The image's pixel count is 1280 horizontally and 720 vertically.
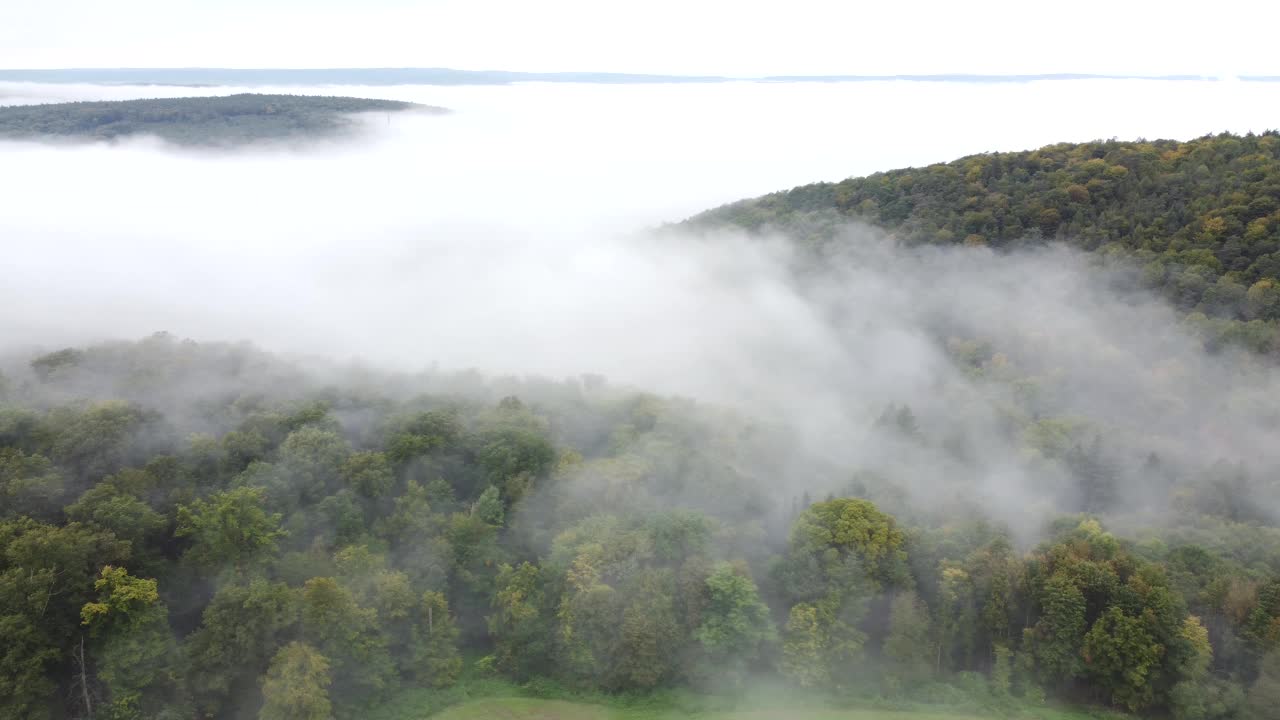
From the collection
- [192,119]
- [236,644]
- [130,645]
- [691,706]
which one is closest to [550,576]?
[691,706]

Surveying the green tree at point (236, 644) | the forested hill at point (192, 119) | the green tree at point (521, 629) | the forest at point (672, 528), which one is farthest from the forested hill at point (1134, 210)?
the forested hill at point (192, 119)

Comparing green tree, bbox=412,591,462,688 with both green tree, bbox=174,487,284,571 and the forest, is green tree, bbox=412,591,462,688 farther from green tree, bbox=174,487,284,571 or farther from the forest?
green tree, bbox=174,487,284,571

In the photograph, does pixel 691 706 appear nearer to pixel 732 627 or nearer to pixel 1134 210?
pixel 732 627

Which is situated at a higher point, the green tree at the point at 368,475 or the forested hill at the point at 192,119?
the forested hill at the point at 192,119

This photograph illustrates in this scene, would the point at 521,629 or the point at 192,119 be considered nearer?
the point at 521,629

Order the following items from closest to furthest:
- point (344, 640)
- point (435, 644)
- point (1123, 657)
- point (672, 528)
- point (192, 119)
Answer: point (1123, 657) → point (344, 640) → point (435, 644) → point (672, 528) → point (192, 119)

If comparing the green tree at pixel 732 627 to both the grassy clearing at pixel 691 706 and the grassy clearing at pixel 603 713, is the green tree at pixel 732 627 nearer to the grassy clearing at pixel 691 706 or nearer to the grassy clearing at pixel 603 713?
the grassy clearing at pixel 691 706

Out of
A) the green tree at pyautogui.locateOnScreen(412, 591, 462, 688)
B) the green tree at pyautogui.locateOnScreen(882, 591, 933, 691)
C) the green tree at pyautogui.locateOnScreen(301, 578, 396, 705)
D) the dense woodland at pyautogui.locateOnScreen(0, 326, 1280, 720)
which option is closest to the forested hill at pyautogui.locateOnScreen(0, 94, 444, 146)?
the dense woodland at pyautogui.locateOnScreen(0, 326, 1280, 720)
